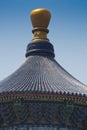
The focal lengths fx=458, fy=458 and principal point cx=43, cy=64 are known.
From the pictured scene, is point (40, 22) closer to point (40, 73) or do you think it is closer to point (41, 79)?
point (40, 73)

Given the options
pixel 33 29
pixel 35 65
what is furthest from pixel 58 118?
pixel 33 29

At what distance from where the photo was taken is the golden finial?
29234 mm

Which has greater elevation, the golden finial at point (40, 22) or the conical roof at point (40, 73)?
the golden finial at point (40, 22)

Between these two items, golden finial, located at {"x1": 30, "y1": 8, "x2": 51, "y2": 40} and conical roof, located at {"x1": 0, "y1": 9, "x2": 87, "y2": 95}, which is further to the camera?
golden finial, located at {"x1": 30, "y1": 8, "x2": 51, "y2": 40}

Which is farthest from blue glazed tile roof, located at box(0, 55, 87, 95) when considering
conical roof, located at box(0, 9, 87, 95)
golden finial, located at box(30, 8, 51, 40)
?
golden finial, located at box(30, 8, 51, 40)

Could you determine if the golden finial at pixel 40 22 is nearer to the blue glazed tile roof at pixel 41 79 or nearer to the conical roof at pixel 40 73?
the conical roof at pixel 40 73

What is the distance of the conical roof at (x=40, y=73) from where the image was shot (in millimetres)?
23203

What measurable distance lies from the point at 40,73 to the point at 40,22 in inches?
200

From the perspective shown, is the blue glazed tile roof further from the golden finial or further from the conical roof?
the golden finial

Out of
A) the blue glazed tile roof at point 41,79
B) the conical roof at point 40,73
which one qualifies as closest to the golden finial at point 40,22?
the conical roof at point 40,73

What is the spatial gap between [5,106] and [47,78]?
10.0 ft

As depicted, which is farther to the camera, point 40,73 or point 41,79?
point 40,73

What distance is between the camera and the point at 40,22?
29.3 meters

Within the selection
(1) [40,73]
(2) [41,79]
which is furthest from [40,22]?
(2) [41,79]
